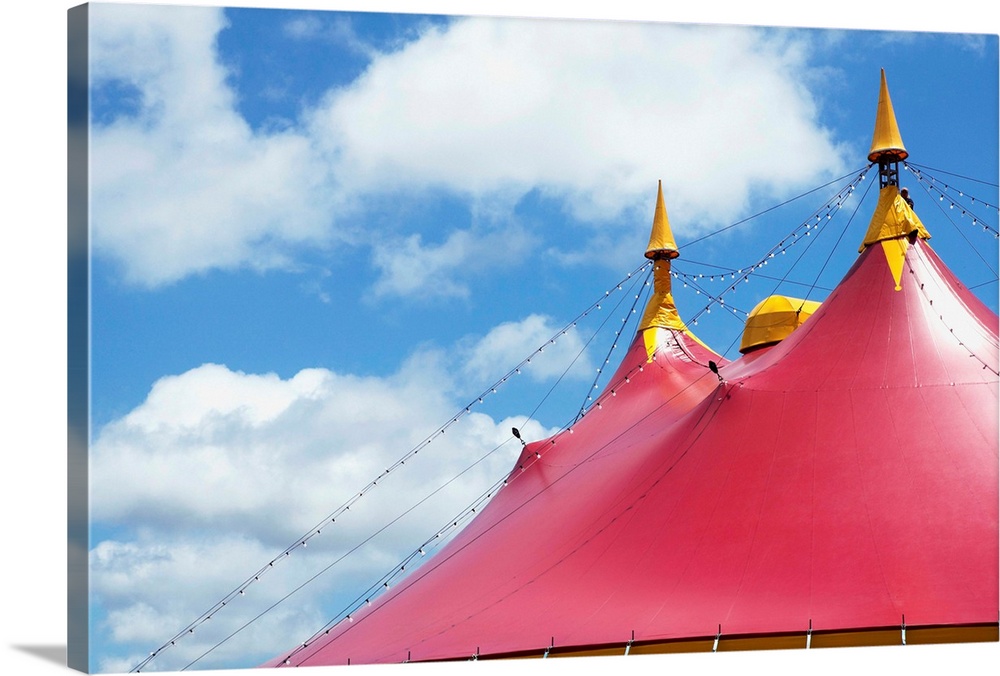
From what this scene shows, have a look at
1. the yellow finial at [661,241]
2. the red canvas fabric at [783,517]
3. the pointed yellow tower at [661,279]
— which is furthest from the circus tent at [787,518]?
the yellow finial at [661,241]

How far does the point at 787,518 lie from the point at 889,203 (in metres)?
2.98

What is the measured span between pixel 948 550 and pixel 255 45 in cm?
501

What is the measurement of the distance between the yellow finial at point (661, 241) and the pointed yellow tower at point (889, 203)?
121 inches

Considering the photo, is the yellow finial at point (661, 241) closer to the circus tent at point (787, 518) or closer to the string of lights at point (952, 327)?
the circus tent at point (787, 518)

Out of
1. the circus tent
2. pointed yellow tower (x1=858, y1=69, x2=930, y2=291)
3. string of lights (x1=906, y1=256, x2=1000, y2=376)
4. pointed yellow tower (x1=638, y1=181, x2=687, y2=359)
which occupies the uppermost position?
pointed yellow tower (x1=638, y1=181, x2=687, y2=359)

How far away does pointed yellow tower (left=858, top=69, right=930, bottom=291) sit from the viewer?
9.60m

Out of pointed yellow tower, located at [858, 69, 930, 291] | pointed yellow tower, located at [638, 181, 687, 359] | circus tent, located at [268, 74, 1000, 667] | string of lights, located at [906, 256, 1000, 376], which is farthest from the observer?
pointed yellow tower, located at [638, 181, 687, 359]

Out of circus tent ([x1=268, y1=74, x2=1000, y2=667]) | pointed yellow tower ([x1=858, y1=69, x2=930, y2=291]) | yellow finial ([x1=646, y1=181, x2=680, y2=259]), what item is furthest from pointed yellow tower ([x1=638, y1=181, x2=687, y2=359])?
pointed yellow tower ([x1=858, y1=69, x2=930, y2=291])

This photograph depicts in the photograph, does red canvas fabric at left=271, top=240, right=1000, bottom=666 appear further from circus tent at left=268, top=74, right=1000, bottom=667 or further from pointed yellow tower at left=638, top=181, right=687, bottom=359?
pointed yellow tower at left=638, top=181, right=687, bottom=359

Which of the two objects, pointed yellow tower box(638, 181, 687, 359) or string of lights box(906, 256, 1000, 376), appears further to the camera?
pointed yellow tower box(638, 181, 687, 359)

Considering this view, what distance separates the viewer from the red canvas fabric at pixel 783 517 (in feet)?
24.8

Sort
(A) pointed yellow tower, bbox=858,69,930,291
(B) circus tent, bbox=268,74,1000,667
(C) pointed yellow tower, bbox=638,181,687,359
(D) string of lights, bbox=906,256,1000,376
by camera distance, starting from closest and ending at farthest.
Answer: (B) circus tent, bbox=268,74,1000,667, (D) string of lights, bbox=906,256,1000,376, (A) pointed yellow tower, bbox=858,69,930,291, (C) pointed yellow tower, bbox=638,181,687,359

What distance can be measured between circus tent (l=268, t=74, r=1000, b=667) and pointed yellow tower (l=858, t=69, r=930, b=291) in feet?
0.06

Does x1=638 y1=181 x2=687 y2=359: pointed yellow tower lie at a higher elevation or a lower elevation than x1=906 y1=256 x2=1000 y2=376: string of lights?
higher
